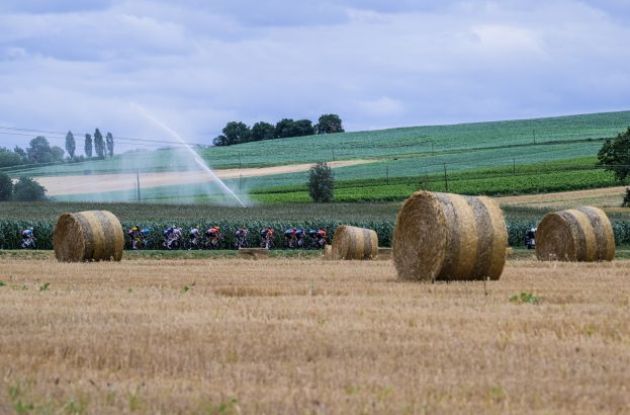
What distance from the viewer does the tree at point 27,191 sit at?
6906 centimetres

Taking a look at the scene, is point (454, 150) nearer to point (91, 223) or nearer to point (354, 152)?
point (354, 152)

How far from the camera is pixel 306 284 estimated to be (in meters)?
17.4

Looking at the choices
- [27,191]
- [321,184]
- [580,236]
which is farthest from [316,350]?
[27,191]

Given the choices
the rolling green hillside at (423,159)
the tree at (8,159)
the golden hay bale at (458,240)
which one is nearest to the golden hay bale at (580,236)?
the golden hay bale at (458,240)

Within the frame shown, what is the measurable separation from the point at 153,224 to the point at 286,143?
212 ft

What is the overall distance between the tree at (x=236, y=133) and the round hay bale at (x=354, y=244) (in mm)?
95249

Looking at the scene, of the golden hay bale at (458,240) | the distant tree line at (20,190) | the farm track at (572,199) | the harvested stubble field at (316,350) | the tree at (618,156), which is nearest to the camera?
the harvested stubble field at (316,350)

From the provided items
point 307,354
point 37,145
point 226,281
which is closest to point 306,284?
point 226,281

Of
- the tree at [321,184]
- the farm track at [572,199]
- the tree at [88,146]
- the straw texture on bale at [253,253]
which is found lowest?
the straw texture on bale at [253,253]

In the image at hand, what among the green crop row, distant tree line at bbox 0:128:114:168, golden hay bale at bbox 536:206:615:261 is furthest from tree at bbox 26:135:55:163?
golden hay bale at bbox 536:206:615:261

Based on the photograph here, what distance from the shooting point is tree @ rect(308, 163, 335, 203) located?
67500mm

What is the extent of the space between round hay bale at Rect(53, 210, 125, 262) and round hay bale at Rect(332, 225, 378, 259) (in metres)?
6.49

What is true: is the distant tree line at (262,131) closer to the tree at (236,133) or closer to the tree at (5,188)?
the tree at (236,133)

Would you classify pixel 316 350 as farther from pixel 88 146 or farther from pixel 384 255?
pixel 88 146
